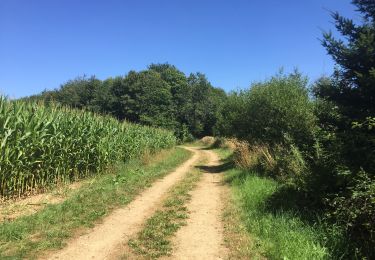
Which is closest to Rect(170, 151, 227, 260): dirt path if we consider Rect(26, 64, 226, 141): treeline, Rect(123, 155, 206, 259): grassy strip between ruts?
Rect(123, 155, 206, 259): grassy strip between ruts

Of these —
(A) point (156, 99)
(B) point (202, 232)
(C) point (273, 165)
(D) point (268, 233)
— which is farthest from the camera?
(A) point (156, 99)

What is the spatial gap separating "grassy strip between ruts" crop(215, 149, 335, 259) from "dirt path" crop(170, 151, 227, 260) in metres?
0.24

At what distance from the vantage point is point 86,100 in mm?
75750

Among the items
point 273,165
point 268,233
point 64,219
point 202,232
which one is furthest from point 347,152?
point 273,165

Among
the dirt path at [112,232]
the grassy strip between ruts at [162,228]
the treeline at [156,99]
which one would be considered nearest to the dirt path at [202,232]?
the grassy strip between ruts at [162,228]

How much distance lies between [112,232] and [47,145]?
17.9 feet

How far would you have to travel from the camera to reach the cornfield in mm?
10555

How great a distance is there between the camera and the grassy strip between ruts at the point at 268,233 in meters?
6.43

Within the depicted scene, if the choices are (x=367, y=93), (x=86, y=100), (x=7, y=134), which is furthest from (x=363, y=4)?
(x=86, y=100)

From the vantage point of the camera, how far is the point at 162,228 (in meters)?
8.31

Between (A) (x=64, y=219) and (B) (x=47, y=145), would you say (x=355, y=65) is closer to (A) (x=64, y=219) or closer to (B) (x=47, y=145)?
(A) (x=64, y=219)

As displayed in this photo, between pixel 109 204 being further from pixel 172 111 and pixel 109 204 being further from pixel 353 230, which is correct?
pixel 172 111

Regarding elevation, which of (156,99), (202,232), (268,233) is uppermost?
(156,99)

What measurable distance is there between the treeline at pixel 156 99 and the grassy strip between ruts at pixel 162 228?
157 ft
